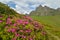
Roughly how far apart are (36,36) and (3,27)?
7.62 feet

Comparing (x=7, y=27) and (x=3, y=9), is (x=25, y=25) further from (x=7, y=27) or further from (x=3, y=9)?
(x=3, y=9)

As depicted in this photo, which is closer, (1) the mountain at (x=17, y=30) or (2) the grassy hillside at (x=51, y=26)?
(1) the mountain at (x=17, y=30)

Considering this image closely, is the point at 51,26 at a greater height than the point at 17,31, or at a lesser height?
lesser

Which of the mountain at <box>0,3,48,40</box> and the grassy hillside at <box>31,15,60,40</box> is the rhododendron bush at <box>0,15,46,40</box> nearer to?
the mountain at <box>0,3,48,40</box>

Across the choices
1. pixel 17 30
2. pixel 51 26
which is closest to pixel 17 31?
pixel 17 30

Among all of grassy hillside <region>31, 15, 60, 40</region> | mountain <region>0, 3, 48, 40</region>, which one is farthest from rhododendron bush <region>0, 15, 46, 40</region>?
grassy hillside <region>31, 15, 60, 40</region>

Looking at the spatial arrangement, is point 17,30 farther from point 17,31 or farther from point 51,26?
point 51,26

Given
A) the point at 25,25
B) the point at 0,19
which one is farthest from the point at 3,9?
the point at 25,25

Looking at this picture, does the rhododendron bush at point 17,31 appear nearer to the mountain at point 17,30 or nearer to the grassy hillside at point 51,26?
the mountain at point 17,30

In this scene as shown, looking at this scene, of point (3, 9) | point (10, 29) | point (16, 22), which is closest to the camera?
point (10, 29)

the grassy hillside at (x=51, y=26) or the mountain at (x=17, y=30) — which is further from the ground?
the mountain at (x=17, y=30)

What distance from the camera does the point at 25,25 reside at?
14648mm

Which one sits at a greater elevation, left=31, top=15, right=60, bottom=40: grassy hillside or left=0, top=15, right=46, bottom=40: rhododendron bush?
left=0, top=15, right=46, bottom=40: rhododendron bush


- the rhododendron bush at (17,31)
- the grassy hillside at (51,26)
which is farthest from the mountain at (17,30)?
the grassy hillside at (51,26)
